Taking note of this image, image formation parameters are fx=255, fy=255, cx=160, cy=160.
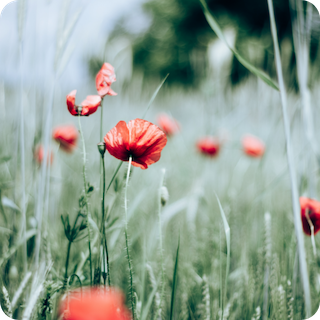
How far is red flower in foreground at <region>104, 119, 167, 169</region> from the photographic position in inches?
12.5

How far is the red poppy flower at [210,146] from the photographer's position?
91cm

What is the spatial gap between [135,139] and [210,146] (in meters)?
0.64

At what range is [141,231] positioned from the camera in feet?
2.12

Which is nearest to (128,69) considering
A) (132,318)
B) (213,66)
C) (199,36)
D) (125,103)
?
(125,103)

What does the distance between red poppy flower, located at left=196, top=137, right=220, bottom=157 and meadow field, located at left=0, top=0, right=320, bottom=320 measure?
15mm

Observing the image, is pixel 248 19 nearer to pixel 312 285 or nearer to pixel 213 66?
pixel 213 66

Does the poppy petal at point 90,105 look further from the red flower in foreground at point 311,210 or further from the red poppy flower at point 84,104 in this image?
the red flower in foreground at point 311,210

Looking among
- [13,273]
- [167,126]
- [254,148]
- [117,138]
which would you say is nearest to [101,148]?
[117,138]

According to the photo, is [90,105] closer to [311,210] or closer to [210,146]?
[311,210]

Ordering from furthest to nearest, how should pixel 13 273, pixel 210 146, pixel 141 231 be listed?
pixel 210 146 < pixel 141 231 < pixel 13 273

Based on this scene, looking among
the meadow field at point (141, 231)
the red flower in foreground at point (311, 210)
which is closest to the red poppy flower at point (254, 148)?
the meadow field at point (141, 231)

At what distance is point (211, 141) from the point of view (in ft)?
2.96

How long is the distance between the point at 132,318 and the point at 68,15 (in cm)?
44

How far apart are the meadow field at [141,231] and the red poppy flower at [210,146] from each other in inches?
0.6
